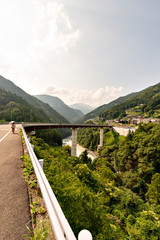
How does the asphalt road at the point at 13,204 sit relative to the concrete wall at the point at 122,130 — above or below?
above

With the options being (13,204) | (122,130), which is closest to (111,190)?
(13,204)

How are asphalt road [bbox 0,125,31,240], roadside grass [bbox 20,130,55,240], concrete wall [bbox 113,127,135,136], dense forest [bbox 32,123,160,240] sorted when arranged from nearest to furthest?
roadside grass [bbox 20,130,55,240], asphalt road [bbox 0,125,31,240], dense forest [bbox 32,123,160,240], concrete wall [bbox 113,127,135,136]

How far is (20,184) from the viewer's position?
363 centimetres

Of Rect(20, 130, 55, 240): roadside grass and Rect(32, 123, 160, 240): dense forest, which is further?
Rect(32, 123, 160, 240): dense forest

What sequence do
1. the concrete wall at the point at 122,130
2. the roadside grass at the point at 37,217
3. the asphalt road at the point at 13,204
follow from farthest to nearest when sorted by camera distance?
1. the concrete wall at the point at 122,130
2. the asphalt road at the point at 13,204
3. the roadside grass at the point at 37,217

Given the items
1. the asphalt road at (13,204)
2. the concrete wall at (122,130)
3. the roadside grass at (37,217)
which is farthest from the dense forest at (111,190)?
the concrete wall at (122,130)

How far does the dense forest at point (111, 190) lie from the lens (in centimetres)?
404

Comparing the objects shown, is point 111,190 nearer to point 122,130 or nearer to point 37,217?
point 37,217

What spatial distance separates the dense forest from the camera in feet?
13.3

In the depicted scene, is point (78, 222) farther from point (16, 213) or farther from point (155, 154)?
point (155, 154)

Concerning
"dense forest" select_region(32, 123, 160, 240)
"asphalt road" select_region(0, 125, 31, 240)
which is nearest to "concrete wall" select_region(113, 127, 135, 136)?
"dense forest" select_region(32, 123, 160, 240)

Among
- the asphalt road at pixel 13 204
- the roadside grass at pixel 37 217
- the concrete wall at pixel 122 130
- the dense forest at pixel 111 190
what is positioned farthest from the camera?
the concrete wall at pixel 122 130

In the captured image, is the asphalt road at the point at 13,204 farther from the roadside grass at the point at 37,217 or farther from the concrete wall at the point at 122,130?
the concrete wall at the point at 122,130

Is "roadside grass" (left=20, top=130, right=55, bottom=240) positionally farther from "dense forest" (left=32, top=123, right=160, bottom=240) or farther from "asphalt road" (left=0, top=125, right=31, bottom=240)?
"dense forest" (left=32, top=123, right=160, bottom=240)
